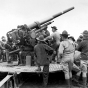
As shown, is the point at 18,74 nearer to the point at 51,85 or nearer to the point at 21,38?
the point at 51,85

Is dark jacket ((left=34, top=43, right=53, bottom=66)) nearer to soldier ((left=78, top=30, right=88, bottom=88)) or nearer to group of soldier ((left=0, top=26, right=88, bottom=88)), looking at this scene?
group of soldier ((left=0, top=26, right=88, bottom=88))

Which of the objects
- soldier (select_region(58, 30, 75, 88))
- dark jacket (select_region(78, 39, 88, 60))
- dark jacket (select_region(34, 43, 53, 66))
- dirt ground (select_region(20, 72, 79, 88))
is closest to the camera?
soldier (select_region(58, 30, 75, 88))

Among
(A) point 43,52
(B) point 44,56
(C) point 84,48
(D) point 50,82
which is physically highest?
(C) point 84,48

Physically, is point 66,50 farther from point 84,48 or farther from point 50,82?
point 50,82

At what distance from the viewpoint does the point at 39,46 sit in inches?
219

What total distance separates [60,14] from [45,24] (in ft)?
4.56

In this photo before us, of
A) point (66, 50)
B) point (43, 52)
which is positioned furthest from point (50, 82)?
point (66, 50)

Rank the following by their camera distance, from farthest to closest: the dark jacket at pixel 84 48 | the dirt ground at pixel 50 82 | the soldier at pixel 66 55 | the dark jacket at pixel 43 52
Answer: the dirt ground at pixel 50 82 < the dark jacket at pixel 84 48 < the dark jacket at pixel 43 52 < the soldier at pixel 66 55

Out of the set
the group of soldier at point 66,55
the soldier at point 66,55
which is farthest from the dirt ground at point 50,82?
the soldier at point 66,55

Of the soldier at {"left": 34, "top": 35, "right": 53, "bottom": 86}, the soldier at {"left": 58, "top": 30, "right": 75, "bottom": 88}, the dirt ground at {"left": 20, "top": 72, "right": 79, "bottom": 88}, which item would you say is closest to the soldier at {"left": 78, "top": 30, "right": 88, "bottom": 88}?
the soldier at {"left": 58, "top": 30, "right": 75, "bottom": 88}

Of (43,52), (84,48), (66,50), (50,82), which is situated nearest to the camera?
(66,50)

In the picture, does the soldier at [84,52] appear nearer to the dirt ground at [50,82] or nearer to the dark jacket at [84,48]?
the dark jacket at [84,48]

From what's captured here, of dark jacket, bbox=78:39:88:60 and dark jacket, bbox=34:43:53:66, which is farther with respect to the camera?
dark jacket, bbox=78:39:88:60

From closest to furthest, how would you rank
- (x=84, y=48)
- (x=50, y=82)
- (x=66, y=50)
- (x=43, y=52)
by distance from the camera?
(x=66, y=50) < (x=43, y=52) < (x=84, y=48) < (x=50, y=82)
